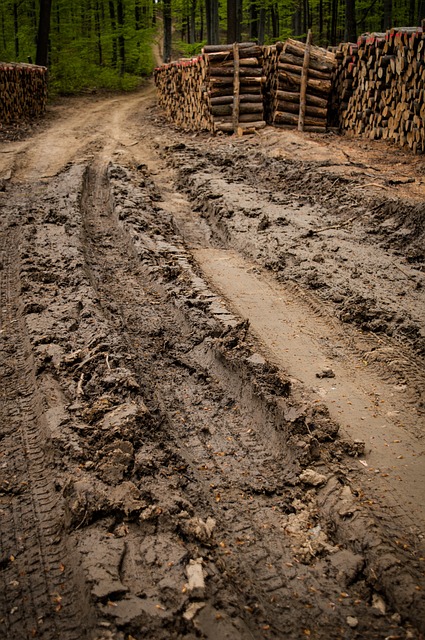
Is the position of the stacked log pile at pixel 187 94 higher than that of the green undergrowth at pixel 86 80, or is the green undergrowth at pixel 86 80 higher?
the green undergrowth at pixel 86 80

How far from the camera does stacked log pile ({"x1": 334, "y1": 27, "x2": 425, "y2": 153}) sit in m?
10.9

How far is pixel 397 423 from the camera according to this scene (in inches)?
156

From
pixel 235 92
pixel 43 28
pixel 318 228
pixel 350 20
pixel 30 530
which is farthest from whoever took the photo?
pixel 43 28

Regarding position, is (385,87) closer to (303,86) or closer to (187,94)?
(303,86)

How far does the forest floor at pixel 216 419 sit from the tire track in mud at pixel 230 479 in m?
0.02

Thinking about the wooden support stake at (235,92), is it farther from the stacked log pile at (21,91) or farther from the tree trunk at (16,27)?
the tree trunk at (16,27)

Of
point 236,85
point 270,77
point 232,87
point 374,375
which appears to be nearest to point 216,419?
point 374,375

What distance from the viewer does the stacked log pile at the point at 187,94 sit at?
1619 cm

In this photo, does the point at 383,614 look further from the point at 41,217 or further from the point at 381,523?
the point at 41,217

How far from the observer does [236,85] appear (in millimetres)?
15023

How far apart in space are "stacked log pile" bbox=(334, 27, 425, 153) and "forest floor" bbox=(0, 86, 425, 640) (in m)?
3.23

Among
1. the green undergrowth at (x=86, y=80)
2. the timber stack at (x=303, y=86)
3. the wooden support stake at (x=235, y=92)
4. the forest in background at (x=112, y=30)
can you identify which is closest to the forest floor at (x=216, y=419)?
the timber stack at (x=303, y=86)

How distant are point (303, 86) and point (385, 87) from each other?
2.73 meters

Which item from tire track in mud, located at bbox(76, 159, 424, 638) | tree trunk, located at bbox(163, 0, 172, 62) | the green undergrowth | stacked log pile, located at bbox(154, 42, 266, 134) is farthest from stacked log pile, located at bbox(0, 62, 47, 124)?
tire track in mud, located at bbox(76, 159, 424, 638)
